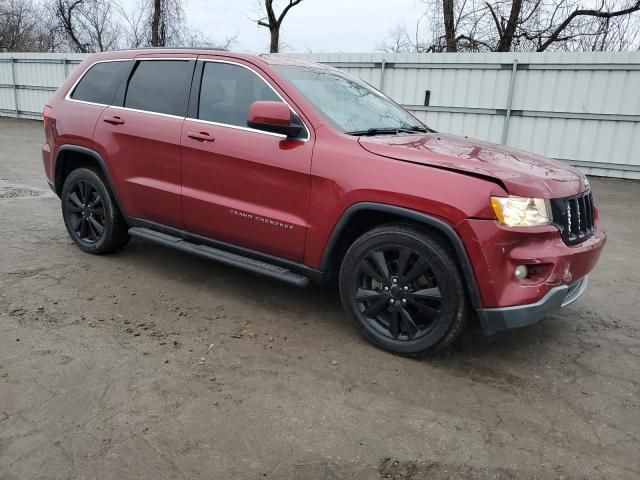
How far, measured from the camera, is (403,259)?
3121 mm

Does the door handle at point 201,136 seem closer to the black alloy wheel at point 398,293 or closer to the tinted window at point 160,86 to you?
the tinted window at point 160,86

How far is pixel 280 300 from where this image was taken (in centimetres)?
412

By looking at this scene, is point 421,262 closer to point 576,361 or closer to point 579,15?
point 576,361

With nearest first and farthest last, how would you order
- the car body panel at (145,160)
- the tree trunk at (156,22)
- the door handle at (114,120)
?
the car body panel at (145,160) → the door handle at (114,120) → the tree trunk at (156,22)

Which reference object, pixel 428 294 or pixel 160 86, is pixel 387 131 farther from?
pixel 160 86

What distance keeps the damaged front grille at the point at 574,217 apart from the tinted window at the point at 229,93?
1.92 meters

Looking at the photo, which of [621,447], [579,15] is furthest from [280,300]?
[579,15]

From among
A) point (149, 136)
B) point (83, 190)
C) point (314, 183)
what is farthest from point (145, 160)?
point (314, 183)

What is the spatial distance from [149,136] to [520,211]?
2.87 meters

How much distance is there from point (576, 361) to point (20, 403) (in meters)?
3.21

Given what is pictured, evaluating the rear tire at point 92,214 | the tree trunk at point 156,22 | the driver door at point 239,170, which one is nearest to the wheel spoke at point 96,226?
the rear tire at point 92,214

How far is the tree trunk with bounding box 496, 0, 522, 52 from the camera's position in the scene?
58.0ft

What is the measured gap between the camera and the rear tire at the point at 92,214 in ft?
15.4

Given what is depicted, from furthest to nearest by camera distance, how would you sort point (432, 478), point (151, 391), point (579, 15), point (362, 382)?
point (579, 15), point (362, 382), point (151, 391), point (432, 478)
